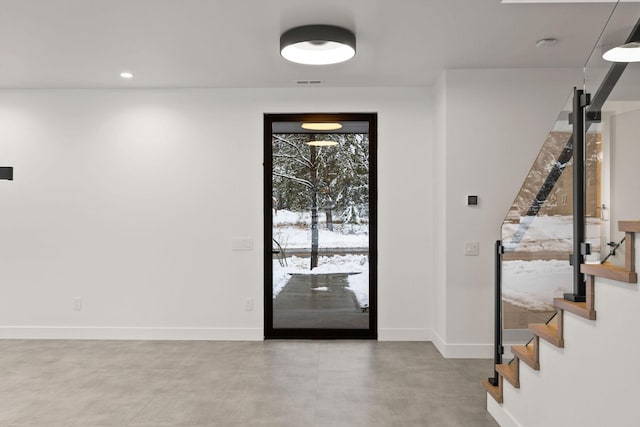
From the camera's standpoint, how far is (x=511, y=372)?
287cm

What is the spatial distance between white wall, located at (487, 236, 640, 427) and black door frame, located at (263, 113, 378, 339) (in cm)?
249

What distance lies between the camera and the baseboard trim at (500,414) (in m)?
2.82

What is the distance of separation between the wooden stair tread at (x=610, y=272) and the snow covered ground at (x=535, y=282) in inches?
10.5

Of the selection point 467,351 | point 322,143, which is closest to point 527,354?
point 467,351

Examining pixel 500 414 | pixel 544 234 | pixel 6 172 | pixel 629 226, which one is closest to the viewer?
pixel 629 226

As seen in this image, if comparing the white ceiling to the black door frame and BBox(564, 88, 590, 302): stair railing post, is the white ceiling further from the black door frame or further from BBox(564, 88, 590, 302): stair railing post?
BBox(564, 88, 590, 302): stair railing post

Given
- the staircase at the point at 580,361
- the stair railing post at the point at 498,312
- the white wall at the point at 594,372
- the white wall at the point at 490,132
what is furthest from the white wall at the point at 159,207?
the white wall at the point at 594,372

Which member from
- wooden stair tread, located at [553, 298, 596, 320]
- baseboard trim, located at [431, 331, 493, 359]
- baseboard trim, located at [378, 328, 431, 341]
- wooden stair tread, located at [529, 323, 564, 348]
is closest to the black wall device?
baseboard trim, located at [378, 328, 431, 341]

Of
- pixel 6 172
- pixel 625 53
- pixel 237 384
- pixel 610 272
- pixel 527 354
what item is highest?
pixel 625 53

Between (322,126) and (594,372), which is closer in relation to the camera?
(594,372)

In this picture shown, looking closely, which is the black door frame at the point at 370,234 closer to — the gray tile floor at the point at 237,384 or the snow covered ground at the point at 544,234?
the gray tile floor at the point at 237,384

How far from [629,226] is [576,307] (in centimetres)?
49

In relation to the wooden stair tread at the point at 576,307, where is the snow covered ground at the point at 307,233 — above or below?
above

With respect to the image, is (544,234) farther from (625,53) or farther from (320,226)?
(320,226)
